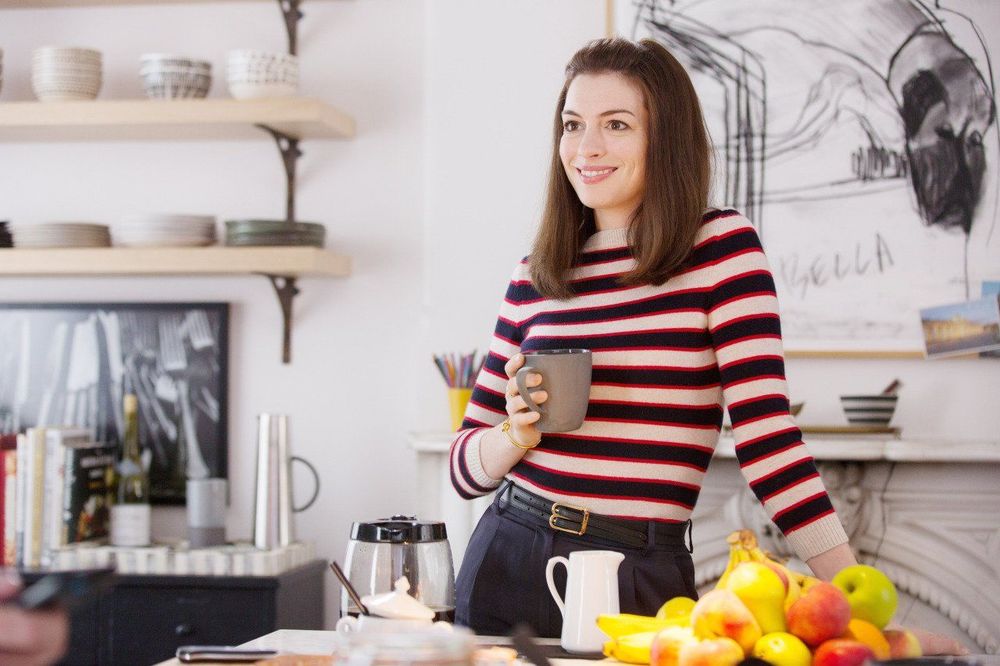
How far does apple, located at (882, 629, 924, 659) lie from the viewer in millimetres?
1003

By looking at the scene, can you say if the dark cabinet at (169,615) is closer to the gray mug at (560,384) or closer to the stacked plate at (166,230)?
the stacked plate at (166,230)

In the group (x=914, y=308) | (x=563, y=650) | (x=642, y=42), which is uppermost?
(x=642, y=42)

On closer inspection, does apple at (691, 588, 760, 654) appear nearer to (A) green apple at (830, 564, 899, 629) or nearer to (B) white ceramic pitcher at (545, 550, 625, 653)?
(A) green apple at (830, 564, 899, 629)

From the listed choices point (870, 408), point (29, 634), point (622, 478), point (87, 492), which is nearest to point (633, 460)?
point (622, 478)

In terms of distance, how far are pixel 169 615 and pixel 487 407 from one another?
1.49m

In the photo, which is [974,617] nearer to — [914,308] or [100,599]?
[914,308]

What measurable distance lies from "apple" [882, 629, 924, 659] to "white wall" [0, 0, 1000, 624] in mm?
1762

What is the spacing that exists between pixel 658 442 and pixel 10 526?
206 cm

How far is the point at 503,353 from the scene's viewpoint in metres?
1.58

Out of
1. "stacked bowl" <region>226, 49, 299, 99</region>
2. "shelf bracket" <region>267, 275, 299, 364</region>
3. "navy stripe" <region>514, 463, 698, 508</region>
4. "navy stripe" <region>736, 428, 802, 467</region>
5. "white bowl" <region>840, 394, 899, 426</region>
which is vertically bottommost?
"navy stripe" <region>514, 463, 698, 508</region>

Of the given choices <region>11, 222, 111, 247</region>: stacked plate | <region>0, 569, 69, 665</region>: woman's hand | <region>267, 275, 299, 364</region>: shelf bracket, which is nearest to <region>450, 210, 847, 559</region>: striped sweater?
<region>0, 569, 69, 665</region>: woman's hand

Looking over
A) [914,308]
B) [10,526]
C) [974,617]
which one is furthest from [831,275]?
[10,526]

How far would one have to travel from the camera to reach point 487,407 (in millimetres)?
1558

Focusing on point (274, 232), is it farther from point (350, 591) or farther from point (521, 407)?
point (350, 591)
